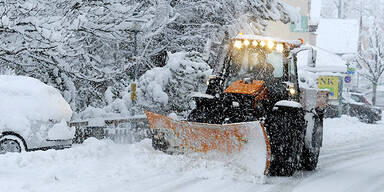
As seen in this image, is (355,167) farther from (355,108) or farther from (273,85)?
(355,108)

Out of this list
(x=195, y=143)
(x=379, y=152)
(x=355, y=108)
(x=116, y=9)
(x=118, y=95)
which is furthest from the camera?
(x=355, y=108)

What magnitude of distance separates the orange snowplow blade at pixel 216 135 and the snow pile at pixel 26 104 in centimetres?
181

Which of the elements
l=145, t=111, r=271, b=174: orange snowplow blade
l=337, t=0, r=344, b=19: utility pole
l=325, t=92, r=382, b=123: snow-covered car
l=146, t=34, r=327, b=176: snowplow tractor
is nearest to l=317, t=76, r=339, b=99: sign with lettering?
l=325, t=92, r=382, b=123: snow-covered car

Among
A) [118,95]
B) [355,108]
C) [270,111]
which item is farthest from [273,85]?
[355,108]

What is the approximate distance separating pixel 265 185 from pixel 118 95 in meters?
7.84

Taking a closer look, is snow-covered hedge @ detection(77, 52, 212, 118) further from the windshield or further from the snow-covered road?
the windshield

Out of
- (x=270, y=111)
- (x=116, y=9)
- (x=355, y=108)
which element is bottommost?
(x=355, y=108)

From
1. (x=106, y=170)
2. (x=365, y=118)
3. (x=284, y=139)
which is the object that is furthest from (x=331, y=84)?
(x=106, y=170)

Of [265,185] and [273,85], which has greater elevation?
[273,85]

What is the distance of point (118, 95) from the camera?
14.4 meters

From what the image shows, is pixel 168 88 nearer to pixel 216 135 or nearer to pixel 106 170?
pixel 216 135

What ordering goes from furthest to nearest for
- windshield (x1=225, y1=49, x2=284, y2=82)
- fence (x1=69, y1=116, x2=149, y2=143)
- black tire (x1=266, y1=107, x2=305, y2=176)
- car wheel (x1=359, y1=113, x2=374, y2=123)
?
car wheel (x1=359, y1=113, x2=374, y2=123) < fence (x1=69, y1=116, x2=149, y2=143) < windshield (x1=225, y1=49, x2=284, y2=82) < black tire (x1=266, y1=107, x2=305, y2=176)

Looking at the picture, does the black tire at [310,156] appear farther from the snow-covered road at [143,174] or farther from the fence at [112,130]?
the fence at [112,130]

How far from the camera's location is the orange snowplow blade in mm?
7410
